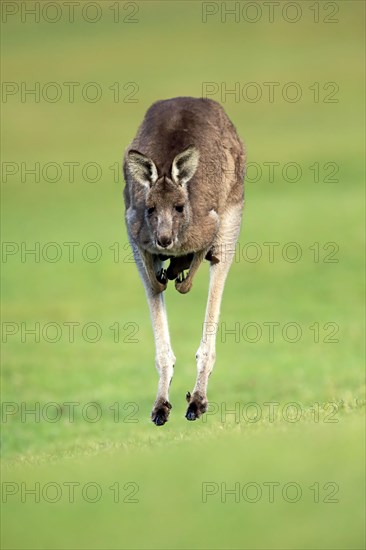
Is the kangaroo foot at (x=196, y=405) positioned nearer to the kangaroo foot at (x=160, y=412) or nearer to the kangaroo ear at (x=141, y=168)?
the kangaroo foot at (x=160, y=412)

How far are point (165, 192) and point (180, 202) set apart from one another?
0.48 feet

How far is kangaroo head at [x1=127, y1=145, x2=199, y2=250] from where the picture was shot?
8.28 meters

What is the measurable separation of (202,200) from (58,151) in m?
34.7

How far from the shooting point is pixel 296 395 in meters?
18.6

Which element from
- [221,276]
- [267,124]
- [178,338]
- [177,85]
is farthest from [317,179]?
[221,276]

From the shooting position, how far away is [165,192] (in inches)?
332

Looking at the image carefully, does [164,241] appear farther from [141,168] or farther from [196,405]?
[196,405]

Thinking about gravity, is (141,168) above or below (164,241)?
above

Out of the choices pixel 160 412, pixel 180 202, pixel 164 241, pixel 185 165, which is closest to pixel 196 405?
pixel 160 412

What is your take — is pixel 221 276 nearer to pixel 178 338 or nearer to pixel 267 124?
pixel 178 338

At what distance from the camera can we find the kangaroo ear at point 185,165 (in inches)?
325

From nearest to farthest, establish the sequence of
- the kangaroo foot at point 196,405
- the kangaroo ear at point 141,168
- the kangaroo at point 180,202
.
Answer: the kangaroo ear at point 141,168 → the kangaroo at point 180,202 → the kangaroo foot at point 196,405

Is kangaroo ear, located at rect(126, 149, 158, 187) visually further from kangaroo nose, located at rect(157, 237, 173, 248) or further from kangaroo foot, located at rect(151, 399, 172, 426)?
kangaroo foot, located at rect(151, 399, 172, 426)

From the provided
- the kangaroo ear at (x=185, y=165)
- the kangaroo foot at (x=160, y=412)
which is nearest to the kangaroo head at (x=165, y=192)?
the kangaroo ear at (x=185, y=165)
